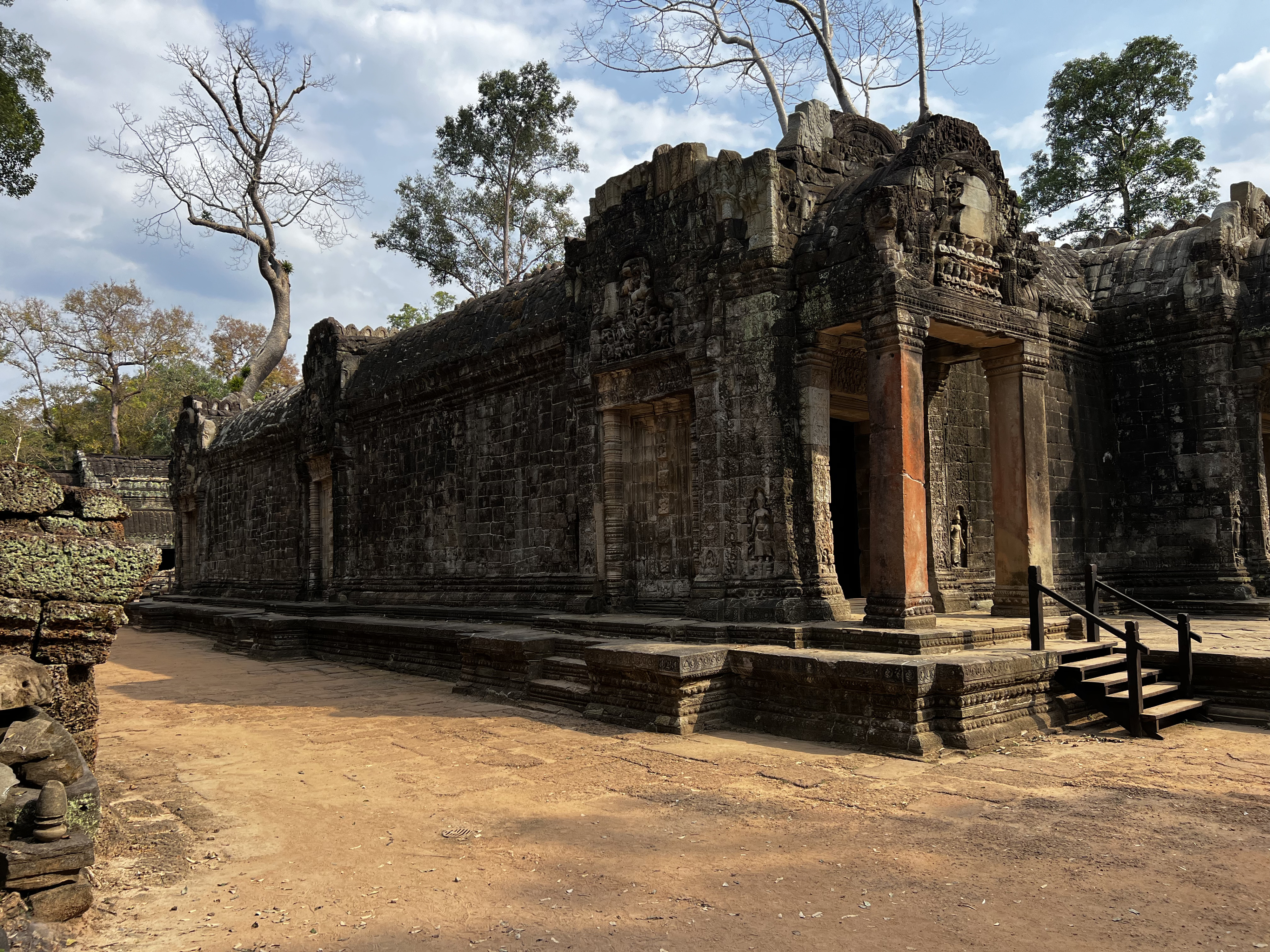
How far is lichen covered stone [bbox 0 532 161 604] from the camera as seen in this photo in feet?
14.0

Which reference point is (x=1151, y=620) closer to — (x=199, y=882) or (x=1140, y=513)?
(x=1140, y=513)

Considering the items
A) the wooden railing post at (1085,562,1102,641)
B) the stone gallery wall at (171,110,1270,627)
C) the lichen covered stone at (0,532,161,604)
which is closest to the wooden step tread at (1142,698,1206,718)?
the wooden railing post at (1085,562,1102,641)

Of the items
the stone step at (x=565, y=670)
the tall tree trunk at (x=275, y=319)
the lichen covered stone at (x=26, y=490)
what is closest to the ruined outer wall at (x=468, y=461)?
the stone step at (x=565, y=670)

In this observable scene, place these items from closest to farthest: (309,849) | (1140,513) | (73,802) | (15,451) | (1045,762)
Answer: (73,802) < (309,849) < (1045,762) < (1140,513) < (15,451)

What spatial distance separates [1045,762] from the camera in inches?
222

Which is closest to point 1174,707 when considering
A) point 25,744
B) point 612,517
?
point 612,517

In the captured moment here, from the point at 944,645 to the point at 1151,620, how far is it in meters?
4.51

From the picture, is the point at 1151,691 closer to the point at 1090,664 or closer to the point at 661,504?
the point at 1090,664

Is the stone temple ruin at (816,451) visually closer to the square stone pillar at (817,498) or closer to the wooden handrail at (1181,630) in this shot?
the square stone pillar at (817,498)

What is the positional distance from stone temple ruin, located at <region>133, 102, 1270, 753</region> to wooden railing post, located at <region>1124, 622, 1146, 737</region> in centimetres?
44

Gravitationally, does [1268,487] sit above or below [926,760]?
above

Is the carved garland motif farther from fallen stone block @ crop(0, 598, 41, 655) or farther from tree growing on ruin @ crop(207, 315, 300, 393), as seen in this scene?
tree growing on ruin @ crop(207, 315, 300, 393)

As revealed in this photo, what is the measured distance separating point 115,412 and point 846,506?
123 feet

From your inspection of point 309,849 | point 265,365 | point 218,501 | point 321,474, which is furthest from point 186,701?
point 265,365
